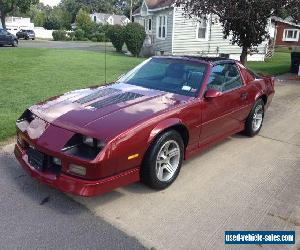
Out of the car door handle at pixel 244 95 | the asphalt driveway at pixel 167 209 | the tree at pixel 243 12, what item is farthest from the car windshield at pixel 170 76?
the tree at pixel 243 12

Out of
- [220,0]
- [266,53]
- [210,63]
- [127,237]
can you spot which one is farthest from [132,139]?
[266,53]

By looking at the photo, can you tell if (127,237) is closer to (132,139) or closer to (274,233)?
(132,139)

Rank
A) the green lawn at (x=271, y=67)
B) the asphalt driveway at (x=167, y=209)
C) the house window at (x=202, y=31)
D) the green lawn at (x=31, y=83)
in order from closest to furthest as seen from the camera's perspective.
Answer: the asphalt driveway at (x=167, y=209) → the green lawn at (x=31, y=83) → the green lawn at (x=271, y=67) → the house window at (x=202, y=31)

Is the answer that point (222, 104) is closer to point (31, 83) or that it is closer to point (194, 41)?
point (31, 83)

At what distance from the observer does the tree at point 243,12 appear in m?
9.70

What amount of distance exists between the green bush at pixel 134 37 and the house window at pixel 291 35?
92.1 ft

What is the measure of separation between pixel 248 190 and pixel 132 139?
1635 millimetres

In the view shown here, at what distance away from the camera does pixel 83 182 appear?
3.36 meters

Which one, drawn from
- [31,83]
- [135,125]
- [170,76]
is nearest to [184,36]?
[31,83]

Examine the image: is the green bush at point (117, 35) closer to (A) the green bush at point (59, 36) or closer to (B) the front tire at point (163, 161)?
(B) the front tire at point (163, 161)

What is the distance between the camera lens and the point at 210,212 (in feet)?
12.1

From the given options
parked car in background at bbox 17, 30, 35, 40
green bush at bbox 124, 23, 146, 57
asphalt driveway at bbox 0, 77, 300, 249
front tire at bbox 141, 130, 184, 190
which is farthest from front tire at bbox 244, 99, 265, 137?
parked car in background at bbox 17, 30, 35, 40

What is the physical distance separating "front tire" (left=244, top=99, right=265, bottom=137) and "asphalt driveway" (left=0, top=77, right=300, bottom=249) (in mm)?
923

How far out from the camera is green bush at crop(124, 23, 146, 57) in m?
23.0
